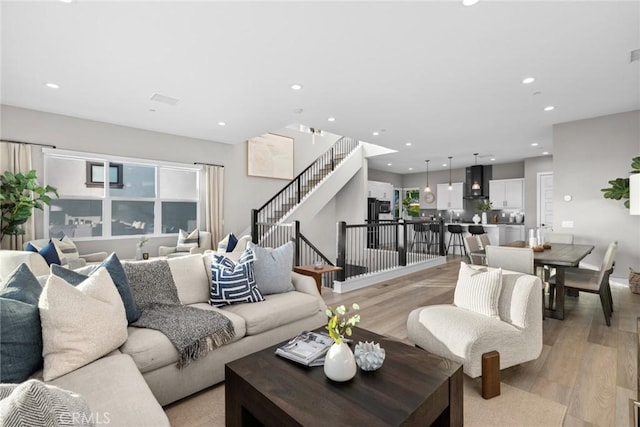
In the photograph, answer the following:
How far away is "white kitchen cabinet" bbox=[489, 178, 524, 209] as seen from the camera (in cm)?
900

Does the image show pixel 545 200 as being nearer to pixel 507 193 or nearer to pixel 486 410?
pixel 507 193

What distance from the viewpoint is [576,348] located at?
279 cm

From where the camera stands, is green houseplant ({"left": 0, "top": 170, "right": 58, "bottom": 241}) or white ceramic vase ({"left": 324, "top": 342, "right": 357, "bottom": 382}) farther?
green houseplant ({"left": 0, "top": 170, "right": 58, "bottom": 241})

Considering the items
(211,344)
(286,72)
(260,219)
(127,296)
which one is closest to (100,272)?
(127,296)

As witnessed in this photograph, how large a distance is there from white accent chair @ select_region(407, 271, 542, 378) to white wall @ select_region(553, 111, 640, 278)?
12.9 ft

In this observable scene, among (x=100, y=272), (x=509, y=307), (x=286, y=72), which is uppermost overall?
(x=286, y=72)

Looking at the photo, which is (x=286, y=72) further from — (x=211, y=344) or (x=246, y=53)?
(x=211, y=344)

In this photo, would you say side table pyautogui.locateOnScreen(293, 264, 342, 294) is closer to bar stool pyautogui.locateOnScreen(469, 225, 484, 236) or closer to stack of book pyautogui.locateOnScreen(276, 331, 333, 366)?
stack of book pyautogui.locateOnScreen(276, 331, 333, 366)

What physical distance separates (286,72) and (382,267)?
4327mm

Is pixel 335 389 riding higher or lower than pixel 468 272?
lower

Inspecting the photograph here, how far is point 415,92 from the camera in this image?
392 centimetres

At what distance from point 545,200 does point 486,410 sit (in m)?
8.30

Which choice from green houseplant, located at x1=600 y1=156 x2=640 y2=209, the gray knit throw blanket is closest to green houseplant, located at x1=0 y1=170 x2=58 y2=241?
the gray knit throw blanket

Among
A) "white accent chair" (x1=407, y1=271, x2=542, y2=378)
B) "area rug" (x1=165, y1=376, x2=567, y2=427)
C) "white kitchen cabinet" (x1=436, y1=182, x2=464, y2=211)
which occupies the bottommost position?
"area rug" (x1=165, y1=376, x2=567, y2=427)
